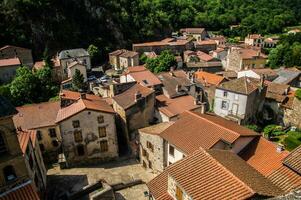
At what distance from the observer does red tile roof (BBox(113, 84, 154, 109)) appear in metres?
38.5

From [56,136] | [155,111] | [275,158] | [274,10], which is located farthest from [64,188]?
[274,10]

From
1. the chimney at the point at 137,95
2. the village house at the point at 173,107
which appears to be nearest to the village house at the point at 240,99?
the village house at the point at 173,107

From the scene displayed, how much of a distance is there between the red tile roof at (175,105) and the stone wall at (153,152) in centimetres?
698

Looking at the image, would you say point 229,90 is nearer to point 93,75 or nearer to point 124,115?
point 124,115

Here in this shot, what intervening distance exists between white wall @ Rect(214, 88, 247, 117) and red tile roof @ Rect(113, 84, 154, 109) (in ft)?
54.0

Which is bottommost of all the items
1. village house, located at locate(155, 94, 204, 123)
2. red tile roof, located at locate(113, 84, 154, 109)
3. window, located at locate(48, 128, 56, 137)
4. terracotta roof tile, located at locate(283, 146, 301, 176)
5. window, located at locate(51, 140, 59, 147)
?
window, located at locate(51, 140, 59, 147)

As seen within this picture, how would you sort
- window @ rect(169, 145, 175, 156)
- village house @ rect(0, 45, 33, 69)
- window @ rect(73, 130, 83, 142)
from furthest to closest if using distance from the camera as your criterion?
village house @ rect(0, 45, 33, 69)
window @ rect(73, 130, 83, 142)
window @ rect(169, 145, 175, 156)

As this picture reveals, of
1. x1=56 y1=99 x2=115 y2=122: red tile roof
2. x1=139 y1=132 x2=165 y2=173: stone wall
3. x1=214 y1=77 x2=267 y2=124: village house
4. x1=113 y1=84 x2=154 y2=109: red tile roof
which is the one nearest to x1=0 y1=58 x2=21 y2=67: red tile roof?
x1=56 y1=99 x2=115 y2=122: red tile roof

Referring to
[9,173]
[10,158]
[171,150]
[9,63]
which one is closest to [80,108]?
[171,150]

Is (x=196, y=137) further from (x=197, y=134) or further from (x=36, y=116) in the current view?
(x=36, y=116)

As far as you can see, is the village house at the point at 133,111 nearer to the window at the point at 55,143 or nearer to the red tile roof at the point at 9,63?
the window at the point at 55,143

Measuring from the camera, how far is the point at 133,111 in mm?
38344

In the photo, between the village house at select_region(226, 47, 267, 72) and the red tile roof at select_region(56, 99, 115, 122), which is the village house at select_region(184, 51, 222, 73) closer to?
the village house at select_region(226, 47, 267, 72)

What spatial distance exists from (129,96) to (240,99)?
20.6 metres
